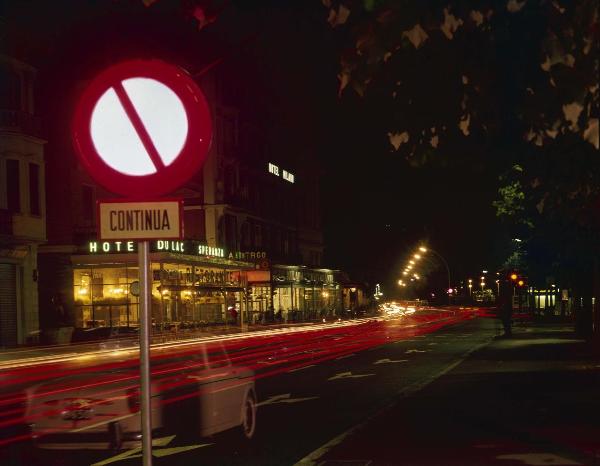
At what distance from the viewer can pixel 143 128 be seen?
193 inches

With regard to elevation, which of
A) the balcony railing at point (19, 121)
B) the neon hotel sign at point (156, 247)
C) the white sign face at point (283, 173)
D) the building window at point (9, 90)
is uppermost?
the white sign face at point (283, 173)

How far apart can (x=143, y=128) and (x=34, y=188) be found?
38715 millimetres

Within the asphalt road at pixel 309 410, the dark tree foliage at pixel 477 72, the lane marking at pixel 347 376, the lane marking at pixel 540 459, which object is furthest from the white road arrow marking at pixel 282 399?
the dark tree foliage at pixel 477 72

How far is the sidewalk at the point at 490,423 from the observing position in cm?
1050

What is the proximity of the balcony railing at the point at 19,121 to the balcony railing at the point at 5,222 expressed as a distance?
3519 millimetres

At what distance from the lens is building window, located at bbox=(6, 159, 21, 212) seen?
133 feet

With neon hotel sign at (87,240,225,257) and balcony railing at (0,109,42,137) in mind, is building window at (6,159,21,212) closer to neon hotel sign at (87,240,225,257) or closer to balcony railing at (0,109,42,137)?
balcony railing at (0,109,42,137)

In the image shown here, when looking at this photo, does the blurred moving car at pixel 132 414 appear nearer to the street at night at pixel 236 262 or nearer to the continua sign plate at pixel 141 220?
the street at night at pixel 236 262

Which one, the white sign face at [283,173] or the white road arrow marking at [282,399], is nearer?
the white road arrow marking at [282,399]

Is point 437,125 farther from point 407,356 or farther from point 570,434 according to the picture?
point 407,356

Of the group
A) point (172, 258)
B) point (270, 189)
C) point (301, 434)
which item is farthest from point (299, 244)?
point (301, 434)

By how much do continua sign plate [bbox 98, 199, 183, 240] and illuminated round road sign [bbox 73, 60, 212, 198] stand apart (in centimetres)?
6

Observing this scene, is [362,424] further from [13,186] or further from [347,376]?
[13,186]

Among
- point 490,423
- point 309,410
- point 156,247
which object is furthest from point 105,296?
point 490,423
